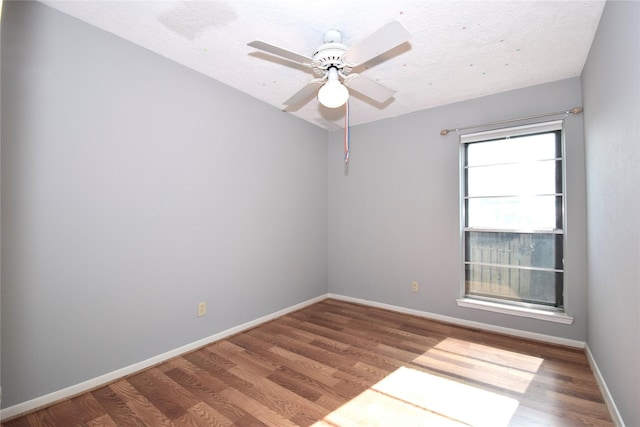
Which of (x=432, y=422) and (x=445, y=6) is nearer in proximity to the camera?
(x=432, y=422)

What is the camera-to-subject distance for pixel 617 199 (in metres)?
1.58

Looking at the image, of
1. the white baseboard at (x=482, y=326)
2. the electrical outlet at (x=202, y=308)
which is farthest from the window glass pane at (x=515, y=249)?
the electrical outlet at (x=202, y=308)

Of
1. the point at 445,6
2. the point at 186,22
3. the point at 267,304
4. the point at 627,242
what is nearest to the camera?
the point at 627,242

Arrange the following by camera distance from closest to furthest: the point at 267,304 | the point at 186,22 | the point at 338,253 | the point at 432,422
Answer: the point at 432,422 < the point at 186,22 < the point at 267,304 < the point at 338,253

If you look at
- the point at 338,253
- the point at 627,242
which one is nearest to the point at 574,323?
the point at 627,242

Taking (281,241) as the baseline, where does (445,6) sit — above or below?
above

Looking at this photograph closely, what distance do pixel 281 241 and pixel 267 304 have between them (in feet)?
2.46

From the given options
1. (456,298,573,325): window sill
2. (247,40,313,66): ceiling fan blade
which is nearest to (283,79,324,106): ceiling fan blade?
(247,40,313,66): ceiling fan blade

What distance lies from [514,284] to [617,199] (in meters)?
1.58

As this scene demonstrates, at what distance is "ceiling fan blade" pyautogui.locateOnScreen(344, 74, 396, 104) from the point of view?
201 cm

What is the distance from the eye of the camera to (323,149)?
4.10 meters

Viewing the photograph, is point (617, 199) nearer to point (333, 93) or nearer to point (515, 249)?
point (515, 249)

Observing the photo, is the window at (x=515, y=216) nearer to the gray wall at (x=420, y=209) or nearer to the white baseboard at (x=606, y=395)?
the gray wall at (x=420, y=209)

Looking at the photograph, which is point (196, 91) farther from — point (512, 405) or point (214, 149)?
point (512, 405)
